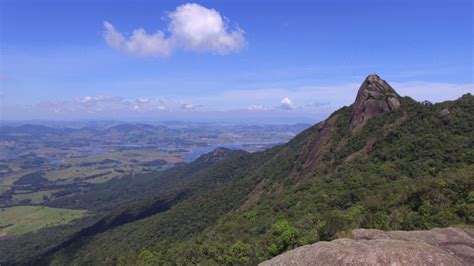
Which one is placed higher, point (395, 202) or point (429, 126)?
point (429, 126)

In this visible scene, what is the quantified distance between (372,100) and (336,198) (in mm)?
36945

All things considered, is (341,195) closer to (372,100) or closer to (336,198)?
(336,198)

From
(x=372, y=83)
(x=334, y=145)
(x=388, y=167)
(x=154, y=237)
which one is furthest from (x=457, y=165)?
(x=154, y=237)

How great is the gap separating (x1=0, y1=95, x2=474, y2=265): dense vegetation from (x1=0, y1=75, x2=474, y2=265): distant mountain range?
0.17 m

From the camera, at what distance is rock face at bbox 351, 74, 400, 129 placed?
84.1 meters

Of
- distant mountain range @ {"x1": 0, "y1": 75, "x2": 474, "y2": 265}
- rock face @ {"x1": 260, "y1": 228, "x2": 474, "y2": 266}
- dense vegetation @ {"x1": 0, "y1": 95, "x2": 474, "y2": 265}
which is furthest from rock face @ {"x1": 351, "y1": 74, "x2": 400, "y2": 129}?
rock face @ {"x1": 260, "y1": 228, "x2": 474, "y2": 266}

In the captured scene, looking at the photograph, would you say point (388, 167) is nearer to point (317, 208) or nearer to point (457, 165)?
point (457, 165)

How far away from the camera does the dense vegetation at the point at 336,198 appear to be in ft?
121

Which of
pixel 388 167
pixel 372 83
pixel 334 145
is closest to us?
pixel 388 167

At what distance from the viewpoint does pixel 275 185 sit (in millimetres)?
89125

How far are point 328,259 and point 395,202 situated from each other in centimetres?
2557

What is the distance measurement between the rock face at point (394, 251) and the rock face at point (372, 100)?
214 ft

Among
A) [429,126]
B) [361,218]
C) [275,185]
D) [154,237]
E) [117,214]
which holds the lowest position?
[117,214]

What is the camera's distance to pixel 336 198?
56.4 meters
